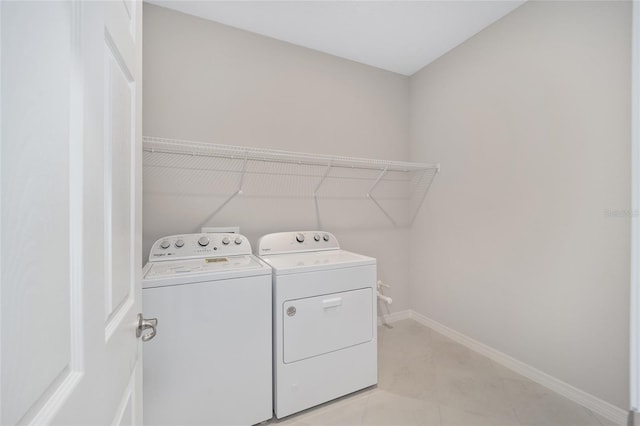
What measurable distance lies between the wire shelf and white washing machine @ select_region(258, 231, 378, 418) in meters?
0.72

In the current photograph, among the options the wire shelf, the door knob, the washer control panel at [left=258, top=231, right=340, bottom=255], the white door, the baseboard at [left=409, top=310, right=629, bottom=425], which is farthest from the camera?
the washer control panel at [left=258, top=231, right=340, bottom=255]

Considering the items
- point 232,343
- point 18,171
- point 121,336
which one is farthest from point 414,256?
point 18,171

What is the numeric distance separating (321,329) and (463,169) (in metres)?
1.84

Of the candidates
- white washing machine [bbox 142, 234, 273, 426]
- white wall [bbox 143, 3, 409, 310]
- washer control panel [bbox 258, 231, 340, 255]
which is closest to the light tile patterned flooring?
white washing machine [bbox 142, 234, 273, 426]

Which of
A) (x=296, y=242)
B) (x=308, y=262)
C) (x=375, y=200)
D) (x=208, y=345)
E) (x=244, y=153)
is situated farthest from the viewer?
(x=375, y=200)

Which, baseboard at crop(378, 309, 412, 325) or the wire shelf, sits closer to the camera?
the wire shelf

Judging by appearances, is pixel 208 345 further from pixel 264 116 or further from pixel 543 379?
pixel 543 379

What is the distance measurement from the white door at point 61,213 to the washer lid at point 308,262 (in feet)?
3.10

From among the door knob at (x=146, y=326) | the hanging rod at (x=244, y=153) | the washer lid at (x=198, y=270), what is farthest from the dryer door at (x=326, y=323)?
the hanging rod at (x=244, y=153)

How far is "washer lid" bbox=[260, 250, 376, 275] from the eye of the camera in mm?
1520

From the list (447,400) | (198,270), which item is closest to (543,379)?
(447,400)

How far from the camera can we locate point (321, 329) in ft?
5.12

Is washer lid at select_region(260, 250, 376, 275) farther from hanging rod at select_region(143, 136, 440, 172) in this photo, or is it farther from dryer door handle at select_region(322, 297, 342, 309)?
hanging rod at select_region(143, 136, 440, 172)

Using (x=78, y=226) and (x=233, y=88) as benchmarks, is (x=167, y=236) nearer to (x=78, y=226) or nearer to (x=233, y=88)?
(x=233, y=88)
